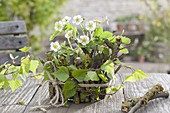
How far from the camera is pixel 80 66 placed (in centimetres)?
127

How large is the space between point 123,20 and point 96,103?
530cm

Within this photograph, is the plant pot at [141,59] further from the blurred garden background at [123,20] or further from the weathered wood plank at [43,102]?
the weathered wood plank at [43,102]

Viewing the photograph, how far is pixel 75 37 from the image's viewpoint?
129 centimetres

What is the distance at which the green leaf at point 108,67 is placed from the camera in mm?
1226

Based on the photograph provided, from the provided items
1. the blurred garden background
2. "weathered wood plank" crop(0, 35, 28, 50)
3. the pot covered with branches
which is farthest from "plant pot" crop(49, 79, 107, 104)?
the blurred garden background

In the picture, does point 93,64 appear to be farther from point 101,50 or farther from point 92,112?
point 92,112

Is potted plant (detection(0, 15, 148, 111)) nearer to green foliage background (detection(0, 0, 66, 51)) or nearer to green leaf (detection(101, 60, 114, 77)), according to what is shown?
green leaf (detection(101, 60, 114, 77))

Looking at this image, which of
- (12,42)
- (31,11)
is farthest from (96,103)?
(31,11)

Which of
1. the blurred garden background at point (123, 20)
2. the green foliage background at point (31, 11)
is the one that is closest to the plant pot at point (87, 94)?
the blurred garden background at point (123, 20)

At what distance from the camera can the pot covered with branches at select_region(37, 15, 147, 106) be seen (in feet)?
4.09

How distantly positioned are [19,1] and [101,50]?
3.26 meters

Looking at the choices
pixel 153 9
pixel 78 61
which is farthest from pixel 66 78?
pixel 153 9

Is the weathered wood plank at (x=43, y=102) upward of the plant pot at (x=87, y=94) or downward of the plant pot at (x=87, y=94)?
downward

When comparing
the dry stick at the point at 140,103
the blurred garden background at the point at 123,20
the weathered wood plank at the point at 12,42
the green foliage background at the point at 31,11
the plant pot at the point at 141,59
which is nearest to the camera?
the dry stick at the point at 140,103
